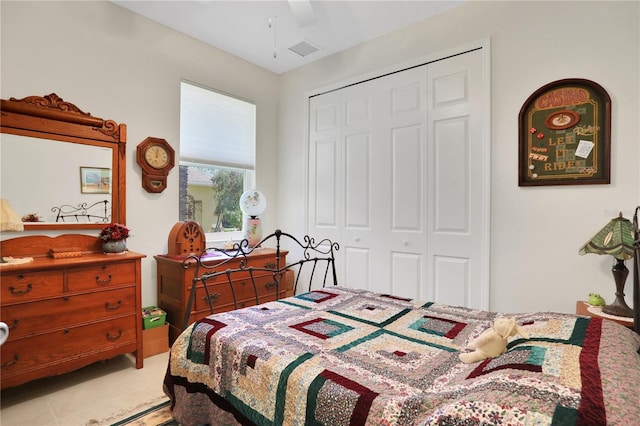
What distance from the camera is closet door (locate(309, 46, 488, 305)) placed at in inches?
113

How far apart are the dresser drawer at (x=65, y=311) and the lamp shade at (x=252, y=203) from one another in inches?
57.8

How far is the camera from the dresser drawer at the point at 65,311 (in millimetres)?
1979

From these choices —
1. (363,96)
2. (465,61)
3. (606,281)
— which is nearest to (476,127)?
(465,61)

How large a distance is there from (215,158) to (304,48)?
154cm

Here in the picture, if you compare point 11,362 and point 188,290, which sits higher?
point 188,290

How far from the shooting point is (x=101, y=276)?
233cm

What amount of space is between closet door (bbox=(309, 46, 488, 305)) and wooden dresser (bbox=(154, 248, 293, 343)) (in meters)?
0.99

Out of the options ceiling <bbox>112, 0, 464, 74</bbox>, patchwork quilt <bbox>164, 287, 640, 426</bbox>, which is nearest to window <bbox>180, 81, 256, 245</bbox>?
ceiling <bbox>112, 0, 464, 74</bbox>

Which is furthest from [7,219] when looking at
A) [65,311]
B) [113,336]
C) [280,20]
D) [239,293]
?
[280,20]

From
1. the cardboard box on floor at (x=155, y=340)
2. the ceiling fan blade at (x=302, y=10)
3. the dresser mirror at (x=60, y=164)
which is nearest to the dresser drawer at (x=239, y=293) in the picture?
the cardboard box on floor at (x=155, y=340)

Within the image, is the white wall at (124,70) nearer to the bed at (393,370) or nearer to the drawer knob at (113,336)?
the drawer knob at (113,336)

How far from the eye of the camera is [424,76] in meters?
2.99

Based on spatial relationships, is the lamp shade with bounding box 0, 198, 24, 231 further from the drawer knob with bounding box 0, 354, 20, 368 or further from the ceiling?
the ceiling

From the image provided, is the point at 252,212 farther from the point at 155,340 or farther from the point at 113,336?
the point at 113,336
